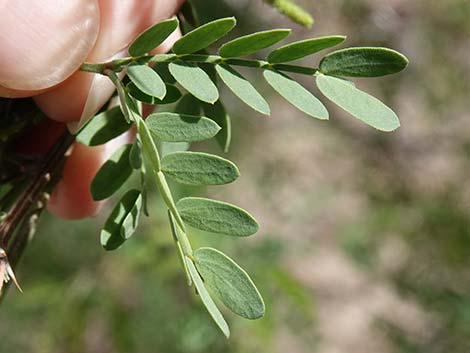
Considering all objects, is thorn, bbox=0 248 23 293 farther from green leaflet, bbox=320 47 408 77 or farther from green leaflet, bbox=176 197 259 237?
green leaflet, bbox=320 47 408 77

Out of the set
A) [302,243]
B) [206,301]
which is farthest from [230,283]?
[302,243]

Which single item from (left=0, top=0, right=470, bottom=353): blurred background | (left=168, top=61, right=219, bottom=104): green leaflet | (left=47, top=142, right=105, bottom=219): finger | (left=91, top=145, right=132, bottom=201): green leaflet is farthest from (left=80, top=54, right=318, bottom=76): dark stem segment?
(left=0, top=0, right=470, bottom=353): blurred background

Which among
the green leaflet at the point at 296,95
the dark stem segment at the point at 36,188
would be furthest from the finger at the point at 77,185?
the green leaflet at the point at 296,95

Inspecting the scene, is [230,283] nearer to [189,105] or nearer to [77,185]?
[189,105]

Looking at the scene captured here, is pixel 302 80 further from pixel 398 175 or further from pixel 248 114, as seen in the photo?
pixel 398 175

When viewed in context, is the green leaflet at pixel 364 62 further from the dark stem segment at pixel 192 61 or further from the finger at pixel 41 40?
the finger at pixel 41 40
